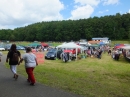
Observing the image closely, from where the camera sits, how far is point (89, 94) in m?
6.90

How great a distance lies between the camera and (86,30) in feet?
401

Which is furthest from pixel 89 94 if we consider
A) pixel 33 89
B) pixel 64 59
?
pixel 64 59

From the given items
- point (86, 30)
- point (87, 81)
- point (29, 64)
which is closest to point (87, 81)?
point (87, 81)

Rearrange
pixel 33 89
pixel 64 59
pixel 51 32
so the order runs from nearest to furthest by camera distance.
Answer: pixel 33 89, pixel 64 59, pixel 51 32

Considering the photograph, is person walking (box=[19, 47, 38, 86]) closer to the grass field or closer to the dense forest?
the grass field

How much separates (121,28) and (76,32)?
88.2 feet

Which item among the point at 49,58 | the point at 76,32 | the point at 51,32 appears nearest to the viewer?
the point at 49,58

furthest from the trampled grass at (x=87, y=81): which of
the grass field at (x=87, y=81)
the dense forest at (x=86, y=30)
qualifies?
the dense forest at (x=86, y=30)

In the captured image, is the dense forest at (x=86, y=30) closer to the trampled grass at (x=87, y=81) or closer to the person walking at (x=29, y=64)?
the trampled grass at (x=87, y=81)

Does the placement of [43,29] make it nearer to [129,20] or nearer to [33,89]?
[129,20]

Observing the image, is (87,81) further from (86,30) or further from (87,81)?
(86,30)

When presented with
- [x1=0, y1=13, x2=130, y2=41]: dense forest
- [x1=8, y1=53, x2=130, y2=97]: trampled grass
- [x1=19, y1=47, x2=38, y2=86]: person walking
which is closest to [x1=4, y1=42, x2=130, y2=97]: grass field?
[x1=8, y1=53, x2=130, y2=97]: trampled grass

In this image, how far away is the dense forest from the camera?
117688 millimetres

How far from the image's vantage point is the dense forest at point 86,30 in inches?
4633
